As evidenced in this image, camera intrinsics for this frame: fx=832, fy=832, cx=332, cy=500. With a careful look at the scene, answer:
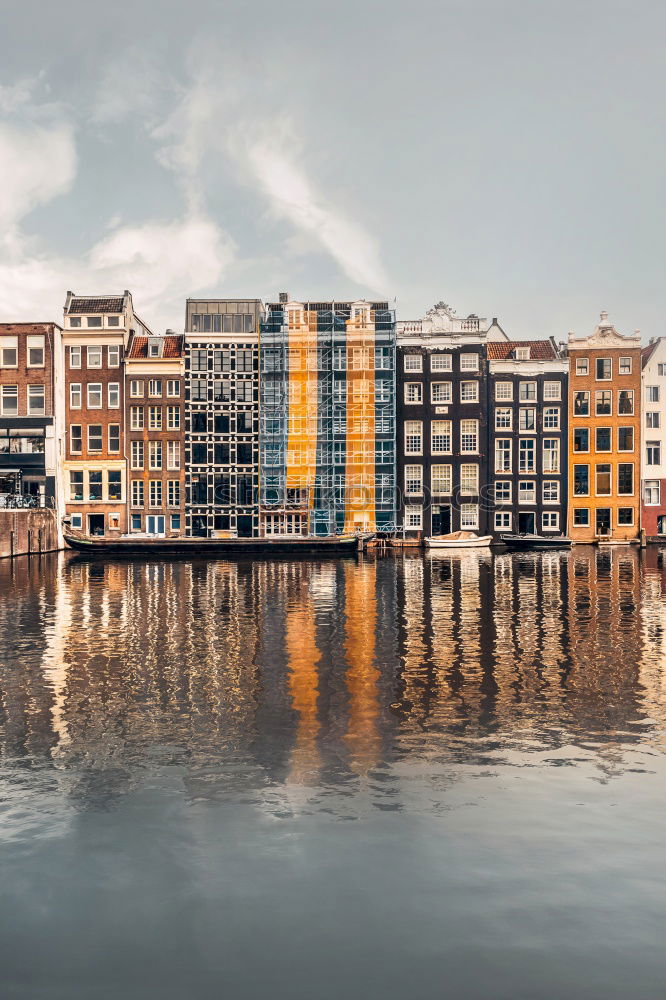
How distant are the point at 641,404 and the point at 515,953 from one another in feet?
308

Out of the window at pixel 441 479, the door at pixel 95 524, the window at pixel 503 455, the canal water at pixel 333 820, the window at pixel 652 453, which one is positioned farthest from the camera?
the window at pixel 652 453

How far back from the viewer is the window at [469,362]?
9156cm

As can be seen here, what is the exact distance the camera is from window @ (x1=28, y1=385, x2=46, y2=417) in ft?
281

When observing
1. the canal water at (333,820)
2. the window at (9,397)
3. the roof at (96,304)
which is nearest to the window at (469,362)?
the roof at (96,304)

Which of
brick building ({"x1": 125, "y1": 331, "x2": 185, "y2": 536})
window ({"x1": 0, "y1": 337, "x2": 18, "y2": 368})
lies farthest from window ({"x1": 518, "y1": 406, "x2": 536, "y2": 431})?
window ({"x1": 0, "y1": 337, "x2": 18, "y2": 368})

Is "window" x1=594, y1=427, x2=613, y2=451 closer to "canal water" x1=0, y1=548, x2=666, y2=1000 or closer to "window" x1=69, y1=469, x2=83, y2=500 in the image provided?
"window" x1=69, y1=469, x2=83, y2=500

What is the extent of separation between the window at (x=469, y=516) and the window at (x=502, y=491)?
8.81ft

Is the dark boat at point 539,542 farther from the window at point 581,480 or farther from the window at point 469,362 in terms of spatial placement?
the window at point 469,362

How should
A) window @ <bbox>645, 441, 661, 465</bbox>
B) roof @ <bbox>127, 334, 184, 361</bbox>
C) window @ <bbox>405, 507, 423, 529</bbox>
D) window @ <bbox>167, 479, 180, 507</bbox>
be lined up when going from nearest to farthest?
window @ <bbox>167, 479, 180, 507</bbox>, roof @ <bbox>127, 334, 184, 361</bbox>, window @ <bbox>405, 507, 423, 529</bbox>, window @ <bbox>645, 441, 661, 465</bbox>

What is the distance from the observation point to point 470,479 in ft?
301

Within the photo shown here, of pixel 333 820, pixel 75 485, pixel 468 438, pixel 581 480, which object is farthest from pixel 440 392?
pixel 333 820

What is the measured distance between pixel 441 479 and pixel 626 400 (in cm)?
2340

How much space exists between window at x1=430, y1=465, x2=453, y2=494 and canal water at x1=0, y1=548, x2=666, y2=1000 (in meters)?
64.1

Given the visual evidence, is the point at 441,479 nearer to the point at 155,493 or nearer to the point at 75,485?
the point at 155,493
